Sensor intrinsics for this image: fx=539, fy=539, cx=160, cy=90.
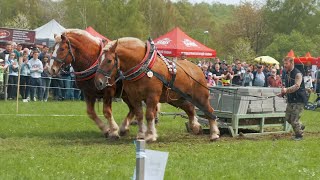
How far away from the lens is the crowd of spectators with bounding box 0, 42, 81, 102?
1888 cm

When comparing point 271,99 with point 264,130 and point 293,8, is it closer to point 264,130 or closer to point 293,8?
point 264,130

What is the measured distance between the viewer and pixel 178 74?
10.6 m

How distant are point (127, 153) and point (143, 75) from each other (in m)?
1.65

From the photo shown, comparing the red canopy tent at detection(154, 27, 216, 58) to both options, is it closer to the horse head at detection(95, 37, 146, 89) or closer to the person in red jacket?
the person in red jacket

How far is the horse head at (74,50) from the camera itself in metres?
10.5

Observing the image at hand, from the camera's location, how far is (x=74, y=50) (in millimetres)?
10633

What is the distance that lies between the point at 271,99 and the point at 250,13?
56076 millimetres

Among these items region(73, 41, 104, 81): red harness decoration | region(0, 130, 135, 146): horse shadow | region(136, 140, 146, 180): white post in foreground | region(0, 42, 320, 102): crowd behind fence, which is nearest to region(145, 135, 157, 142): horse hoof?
region(0, 130, 135, 146): horse shadow

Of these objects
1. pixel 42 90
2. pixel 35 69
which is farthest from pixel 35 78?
pixel 42 90

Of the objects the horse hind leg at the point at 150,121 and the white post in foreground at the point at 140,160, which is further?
the horse hind leg at the point at 150,121

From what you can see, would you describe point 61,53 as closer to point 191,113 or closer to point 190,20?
point 191,113

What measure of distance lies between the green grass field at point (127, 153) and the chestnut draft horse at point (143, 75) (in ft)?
2.57

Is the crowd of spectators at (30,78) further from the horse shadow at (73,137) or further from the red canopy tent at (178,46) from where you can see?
the horse shadow at (73,137)

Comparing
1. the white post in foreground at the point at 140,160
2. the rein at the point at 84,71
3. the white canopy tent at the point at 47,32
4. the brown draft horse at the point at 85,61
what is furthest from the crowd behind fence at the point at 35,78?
the white post in foreground at the point at 140,160
